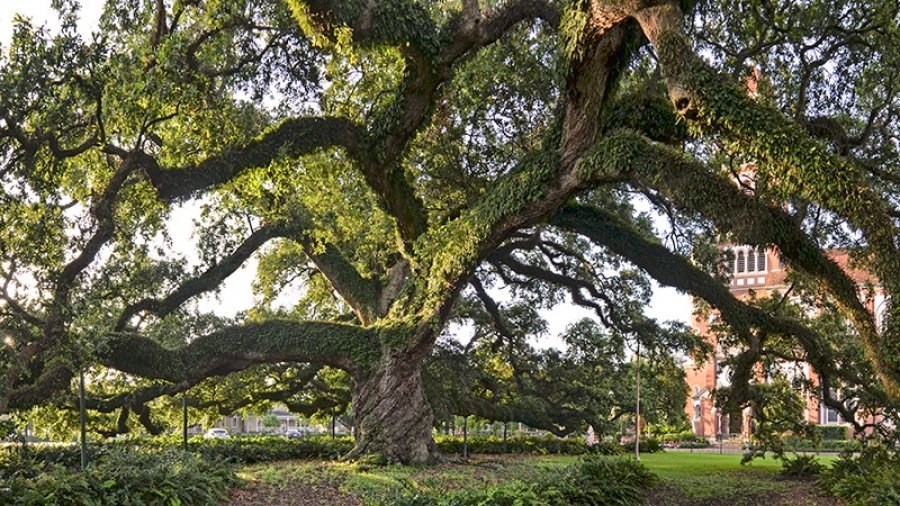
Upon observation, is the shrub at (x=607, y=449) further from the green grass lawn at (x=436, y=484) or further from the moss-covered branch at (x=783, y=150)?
the moss-covered branch at (x=783, y=150)

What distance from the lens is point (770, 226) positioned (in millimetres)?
11453

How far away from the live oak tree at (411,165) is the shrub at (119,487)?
5.54ft

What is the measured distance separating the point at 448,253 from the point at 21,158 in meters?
7.09

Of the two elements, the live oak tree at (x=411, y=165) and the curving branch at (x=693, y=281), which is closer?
the live oak tree at (x=411, y=165)

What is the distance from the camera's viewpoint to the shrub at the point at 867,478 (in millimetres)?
10578

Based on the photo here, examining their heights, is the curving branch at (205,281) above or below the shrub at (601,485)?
above

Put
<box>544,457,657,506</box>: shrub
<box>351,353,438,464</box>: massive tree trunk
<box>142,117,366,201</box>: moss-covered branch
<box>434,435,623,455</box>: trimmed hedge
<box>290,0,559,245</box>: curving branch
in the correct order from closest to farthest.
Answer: <box>544,457,657,506</box>: shrub < <box>290,0,559,245</box>: curving branch < <box>142,117,366,201</box>: moss-covered branch < <box>351,353,438,464</box>: massive tree trunk < <box>434,435,623,455</box>: trimmed hedge

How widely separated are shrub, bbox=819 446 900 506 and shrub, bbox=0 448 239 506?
896 centimetres

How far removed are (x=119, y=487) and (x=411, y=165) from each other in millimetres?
9922

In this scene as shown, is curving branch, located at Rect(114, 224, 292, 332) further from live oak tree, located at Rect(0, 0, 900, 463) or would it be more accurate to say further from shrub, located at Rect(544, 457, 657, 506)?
shrub, located at Rect(544, 457, 657, 506)

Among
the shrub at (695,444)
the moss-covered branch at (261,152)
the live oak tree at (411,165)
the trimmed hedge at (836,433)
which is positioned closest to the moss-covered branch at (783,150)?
the live oak tree at (411,165)

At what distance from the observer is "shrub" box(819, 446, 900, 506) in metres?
10.6

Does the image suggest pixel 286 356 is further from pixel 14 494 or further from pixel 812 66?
pixel 812 66

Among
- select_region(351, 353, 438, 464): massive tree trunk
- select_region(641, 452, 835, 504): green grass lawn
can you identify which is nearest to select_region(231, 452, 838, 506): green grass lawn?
select_region(641, 452, 835, 504): green grass lawn
